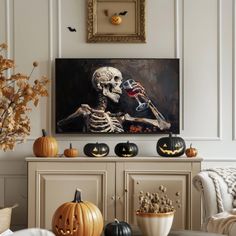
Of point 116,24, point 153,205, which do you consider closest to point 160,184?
point 116,24

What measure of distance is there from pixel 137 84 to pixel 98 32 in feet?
1.96

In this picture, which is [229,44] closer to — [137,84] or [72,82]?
[137,84]

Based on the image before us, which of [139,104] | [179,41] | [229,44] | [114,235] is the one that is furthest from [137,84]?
[114,235]

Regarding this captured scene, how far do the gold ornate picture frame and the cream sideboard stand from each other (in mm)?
1147

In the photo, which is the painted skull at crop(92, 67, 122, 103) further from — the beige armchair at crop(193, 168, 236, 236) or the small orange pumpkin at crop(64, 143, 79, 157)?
the beige armchair at crop(193, 168, 236, 236)

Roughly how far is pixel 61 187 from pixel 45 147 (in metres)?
0.37

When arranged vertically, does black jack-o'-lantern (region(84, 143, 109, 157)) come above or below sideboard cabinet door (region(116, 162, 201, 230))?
above

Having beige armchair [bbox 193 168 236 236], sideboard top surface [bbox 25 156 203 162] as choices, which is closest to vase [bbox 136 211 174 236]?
beige armchair [bbox 193 168 236 236]

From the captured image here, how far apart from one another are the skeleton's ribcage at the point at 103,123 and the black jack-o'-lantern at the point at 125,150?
287 mm

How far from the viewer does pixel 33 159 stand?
4262 millimetres

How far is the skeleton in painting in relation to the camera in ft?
15.3

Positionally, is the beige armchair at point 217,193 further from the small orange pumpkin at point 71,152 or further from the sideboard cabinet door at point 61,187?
the small orange pumpkin at point 71,152

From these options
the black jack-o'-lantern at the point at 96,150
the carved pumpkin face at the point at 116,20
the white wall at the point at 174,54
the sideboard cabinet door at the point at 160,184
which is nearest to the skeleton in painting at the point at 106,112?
the white wall at the point at 174,54

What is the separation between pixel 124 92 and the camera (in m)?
4.67
